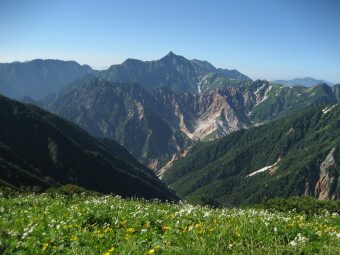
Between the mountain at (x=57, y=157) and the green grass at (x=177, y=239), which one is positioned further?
the mountain at (x=57, y=157)

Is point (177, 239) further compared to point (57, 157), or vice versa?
point (57, 157)

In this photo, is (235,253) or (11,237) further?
(11,237)

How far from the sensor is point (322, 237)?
7.24 meters

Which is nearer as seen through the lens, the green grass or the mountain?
the green grass

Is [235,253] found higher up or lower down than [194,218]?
higher up

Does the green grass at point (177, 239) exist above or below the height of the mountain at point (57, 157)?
above

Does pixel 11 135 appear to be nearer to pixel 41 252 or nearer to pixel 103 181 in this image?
pixel 103 181

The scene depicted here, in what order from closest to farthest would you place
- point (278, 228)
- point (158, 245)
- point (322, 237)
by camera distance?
point (158, 245) < point (322, 237) < point (278, 228)

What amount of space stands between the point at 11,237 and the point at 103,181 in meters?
163

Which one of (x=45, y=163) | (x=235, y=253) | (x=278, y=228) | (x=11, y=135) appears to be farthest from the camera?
(x=11, y=135)

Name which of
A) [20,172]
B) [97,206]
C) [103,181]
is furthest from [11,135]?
[97,206]

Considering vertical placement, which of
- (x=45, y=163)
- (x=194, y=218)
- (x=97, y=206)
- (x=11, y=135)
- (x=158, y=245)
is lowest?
(x=45, y=163)

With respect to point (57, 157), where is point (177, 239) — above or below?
above

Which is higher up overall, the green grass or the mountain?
the green grass
